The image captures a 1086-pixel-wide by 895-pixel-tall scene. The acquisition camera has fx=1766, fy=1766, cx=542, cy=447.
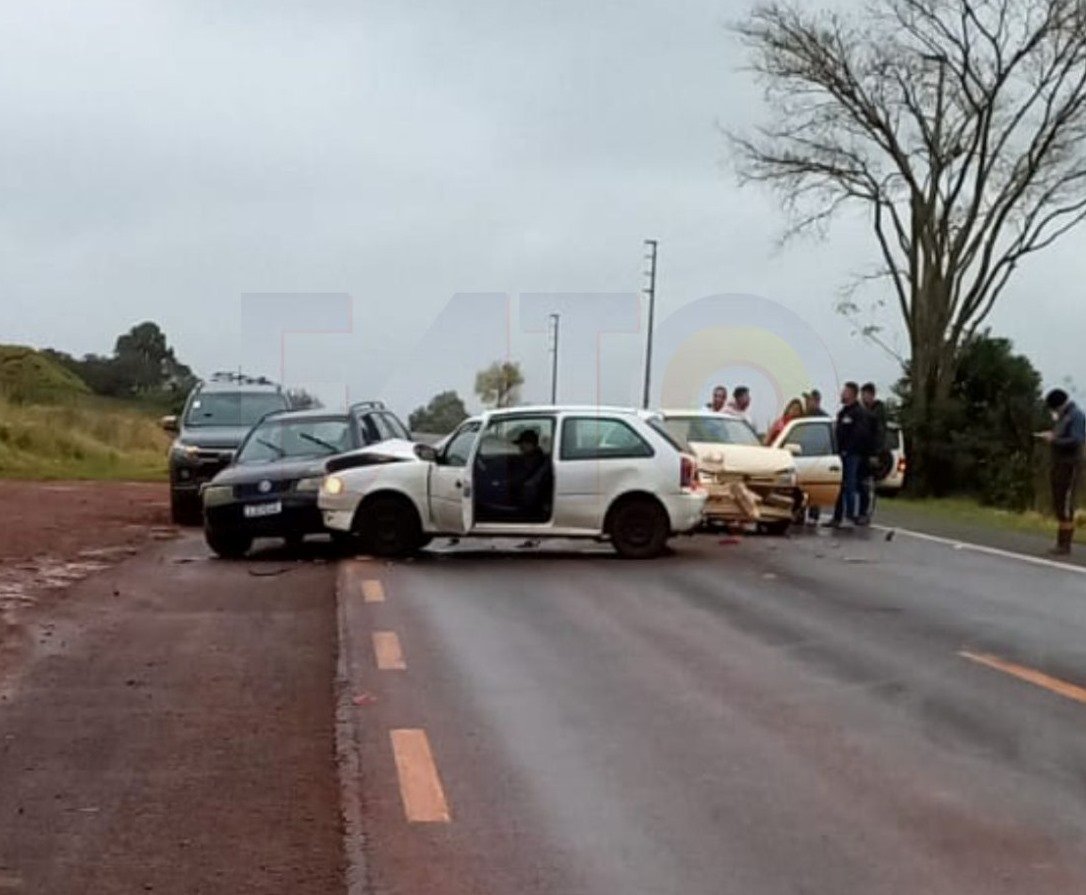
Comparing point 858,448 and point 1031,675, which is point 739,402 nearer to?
point 858,448

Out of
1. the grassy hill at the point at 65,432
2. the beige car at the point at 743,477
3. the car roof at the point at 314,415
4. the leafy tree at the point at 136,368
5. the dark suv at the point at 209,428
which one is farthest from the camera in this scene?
the leafy tree at the point at 136,368

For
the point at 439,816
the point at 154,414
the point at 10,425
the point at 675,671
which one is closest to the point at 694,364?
the point at 675,671

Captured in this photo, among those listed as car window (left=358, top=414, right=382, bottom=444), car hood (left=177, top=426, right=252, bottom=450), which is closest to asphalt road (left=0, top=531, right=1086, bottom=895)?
car window (left=358, top=414, right=382, bottom=444)

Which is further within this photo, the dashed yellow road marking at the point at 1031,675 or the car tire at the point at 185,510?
the car tire at the point at 185,510

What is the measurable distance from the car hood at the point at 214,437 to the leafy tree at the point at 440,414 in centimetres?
267

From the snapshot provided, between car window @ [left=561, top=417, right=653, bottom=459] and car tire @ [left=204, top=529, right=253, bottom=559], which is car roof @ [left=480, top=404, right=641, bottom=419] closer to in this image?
car window @ [left=561, top=417, right=653, bottom=459]

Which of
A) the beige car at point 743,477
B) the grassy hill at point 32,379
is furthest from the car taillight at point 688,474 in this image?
the grassy hill at point 32,379

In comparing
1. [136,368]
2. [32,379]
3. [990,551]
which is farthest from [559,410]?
[136,368]

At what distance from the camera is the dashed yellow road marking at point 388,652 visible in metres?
10.8

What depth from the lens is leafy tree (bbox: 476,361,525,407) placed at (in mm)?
22312

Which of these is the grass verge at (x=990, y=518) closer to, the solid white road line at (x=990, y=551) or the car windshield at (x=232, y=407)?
the solid white road line at (x=990, y=551)

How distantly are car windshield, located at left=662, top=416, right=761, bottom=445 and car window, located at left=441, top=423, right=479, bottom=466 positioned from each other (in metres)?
4.69

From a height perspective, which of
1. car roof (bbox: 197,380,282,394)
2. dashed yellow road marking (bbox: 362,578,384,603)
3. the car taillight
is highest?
car roof (bbox: 197,380,282,394)

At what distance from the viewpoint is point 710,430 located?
2269 centimetres
